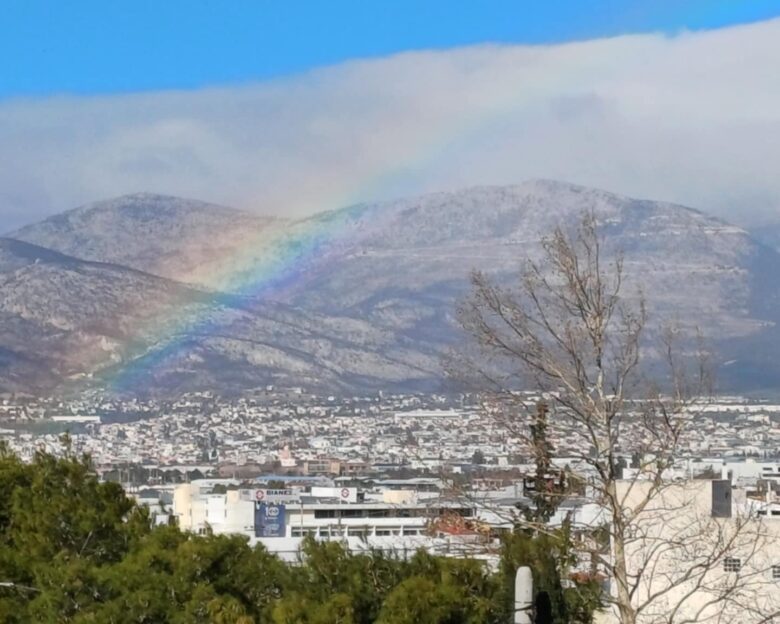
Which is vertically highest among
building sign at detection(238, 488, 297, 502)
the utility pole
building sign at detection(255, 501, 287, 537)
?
building sign at detection(238, 488, 297, 502)

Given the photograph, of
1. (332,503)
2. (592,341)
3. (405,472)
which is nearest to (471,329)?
(592,341)

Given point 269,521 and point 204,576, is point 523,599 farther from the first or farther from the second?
point 269,521

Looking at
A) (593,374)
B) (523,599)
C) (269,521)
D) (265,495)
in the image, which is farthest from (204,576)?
(265,495)

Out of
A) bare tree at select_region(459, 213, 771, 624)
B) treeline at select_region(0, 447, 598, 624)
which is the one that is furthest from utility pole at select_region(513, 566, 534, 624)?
treeline at select_region(0, 447, 598, 624)

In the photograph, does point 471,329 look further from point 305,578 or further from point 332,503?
point 332,503

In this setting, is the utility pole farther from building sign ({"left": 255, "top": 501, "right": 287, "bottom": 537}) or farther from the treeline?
building sign ({"left": 255, "top": 501, "right": 287, "bottom": 537})

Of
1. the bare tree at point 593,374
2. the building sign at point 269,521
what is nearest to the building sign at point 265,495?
the building sign at point 269,521
